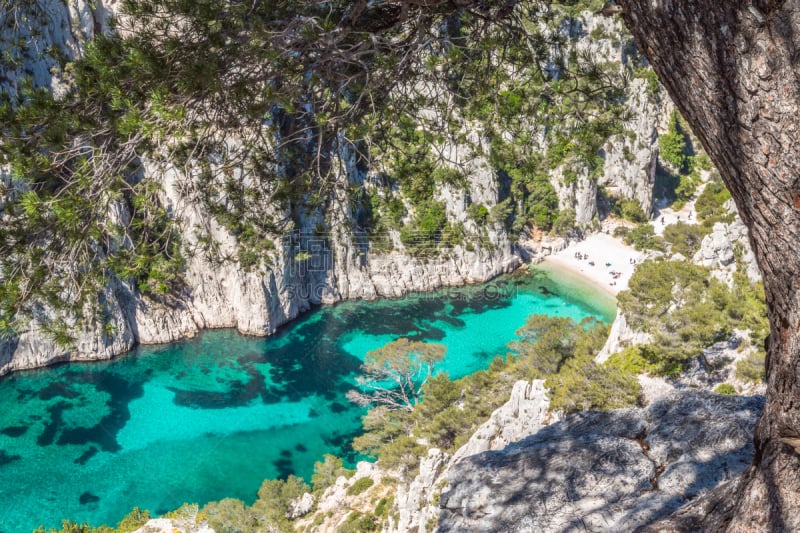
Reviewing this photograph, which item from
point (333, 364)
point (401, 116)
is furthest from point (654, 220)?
point (401, 116)

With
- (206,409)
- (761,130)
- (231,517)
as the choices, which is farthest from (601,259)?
(761,130)

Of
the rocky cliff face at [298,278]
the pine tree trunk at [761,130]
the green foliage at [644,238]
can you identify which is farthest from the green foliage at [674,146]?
the pine tree trunk at [761,130]

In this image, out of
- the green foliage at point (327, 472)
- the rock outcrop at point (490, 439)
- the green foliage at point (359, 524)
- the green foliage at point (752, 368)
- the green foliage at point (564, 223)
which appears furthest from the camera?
the green foliage at point (564, 223)

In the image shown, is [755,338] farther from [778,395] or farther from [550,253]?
[550,253]

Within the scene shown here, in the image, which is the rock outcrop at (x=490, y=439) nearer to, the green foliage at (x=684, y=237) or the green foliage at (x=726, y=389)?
the green foliage at (x=726, y=389)

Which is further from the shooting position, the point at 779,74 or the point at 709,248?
the point at 709,248

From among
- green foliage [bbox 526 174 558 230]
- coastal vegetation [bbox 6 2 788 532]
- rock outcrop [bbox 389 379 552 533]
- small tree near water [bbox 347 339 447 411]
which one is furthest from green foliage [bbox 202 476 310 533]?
green foliage [bbox 526 174 558 230]
